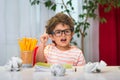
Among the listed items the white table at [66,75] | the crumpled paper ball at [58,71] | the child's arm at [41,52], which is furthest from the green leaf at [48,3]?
the crumpled paper ball at [58,71]

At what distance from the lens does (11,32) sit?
11.3ft

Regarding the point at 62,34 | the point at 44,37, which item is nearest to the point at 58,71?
the point at 62,34

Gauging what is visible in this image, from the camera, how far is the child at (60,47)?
6.45 feet

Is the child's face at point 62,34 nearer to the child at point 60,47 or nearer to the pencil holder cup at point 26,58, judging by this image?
the child at point 60,47

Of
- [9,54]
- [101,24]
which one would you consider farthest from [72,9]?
[9,54]

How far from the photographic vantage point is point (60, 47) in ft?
6.73

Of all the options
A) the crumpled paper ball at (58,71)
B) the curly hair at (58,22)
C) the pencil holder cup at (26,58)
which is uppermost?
the curly hair at (58,22)

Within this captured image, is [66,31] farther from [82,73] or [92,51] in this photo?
[92,51]

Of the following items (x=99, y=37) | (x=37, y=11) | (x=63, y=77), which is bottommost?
(x=63, y=77)

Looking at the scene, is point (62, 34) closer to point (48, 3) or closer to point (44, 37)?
point (44, 37)

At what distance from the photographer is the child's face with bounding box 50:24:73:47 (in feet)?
6.41

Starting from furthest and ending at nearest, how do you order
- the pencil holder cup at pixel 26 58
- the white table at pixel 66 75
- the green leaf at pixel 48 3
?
the green leaf at pixel 48 3 < the pencil holder cup at pixel 26 58 < the white table at pixel 66 75

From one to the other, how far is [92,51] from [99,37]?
0.21 metres

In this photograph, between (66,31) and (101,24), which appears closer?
(66,31)
